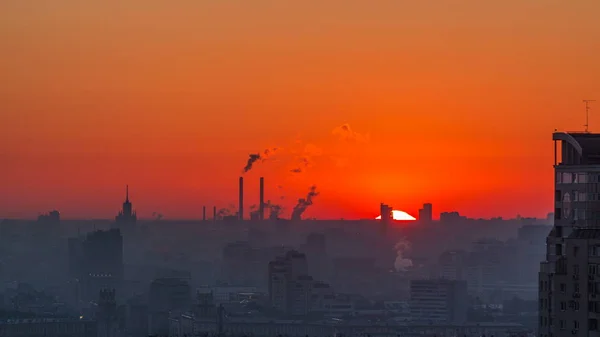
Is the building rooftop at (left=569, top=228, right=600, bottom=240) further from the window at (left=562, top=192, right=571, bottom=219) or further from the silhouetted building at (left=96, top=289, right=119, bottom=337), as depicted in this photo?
the silhouetted building at (left=96, top=289, right=119, bottom=337)

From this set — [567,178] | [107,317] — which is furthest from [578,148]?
[107,317]

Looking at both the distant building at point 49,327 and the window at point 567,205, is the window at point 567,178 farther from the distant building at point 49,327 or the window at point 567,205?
the distant building at point 49,327

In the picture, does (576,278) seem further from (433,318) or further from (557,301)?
(433,318)

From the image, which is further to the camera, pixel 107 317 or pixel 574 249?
pixel 107 317

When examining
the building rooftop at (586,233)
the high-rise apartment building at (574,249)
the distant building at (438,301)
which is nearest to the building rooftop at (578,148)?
the high-rise apartment building at (574,249)

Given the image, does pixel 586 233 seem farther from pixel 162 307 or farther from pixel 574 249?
pixel 162 307

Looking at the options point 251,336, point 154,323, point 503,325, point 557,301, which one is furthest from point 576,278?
point 154,323

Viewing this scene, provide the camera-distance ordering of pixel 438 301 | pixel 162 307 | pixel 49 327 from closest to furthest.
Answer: pixel 49 327
pixel 162 307
pixel 438 301
